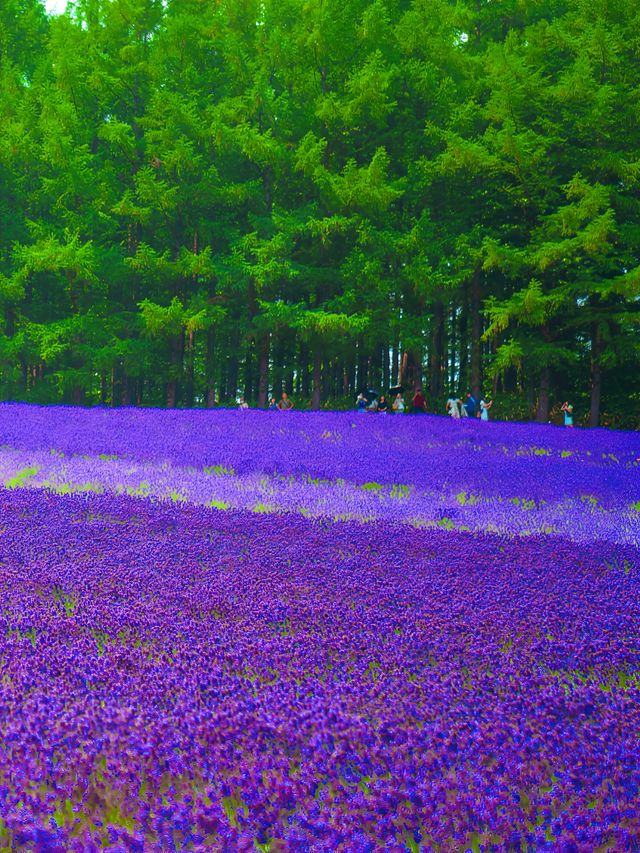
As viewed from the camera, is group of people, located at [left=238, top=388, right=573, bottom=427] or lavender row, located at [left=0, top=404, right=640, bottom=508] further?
group of people, located at [left=238, top=388, right=573, bottom=427]

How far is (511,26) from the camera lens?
27.2m

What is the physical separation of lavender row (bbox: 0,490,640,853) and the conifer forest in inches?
686

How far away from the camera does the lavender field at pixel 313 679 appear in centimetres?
197

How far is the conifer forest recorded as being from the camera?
22234 millimetres

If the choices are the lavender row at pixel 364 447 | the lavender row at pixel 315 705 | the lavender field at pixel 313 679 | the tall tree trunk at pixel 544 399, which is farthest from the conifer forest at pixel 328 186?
the lavender row at pixel 315 705

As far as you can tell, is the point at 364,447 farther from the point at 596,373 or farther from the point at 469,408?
the point at 596,373

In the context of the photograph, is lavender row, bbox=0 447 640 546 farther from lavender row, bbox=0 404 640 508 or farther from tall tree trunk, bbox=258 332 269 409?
tall tree trunk, bbox=258 332 269 409

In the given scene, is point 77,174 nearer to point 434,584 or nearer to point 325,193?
point 325,193

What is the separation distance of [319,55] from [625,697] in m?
25.4

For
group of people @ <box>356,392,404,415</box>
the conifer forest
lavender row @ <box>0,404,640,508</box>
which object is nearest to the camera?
lavender row @ <box>0,404,640,508</box>

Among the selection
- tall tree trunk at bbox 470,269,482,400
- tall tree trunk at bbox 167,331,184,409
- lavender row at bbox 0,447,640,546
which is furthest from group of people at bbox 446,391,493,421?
lavender row at bbox 0,447,640,546

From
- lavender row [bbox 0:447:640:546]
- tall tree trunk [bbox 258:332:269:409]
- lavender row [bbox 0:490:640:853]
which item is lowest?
lavender row [bbox 0:490:640:853]

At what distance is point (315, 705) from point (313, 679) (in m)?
0.25

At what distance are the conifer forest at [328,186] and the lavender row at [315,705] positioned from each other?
57.2 feet
